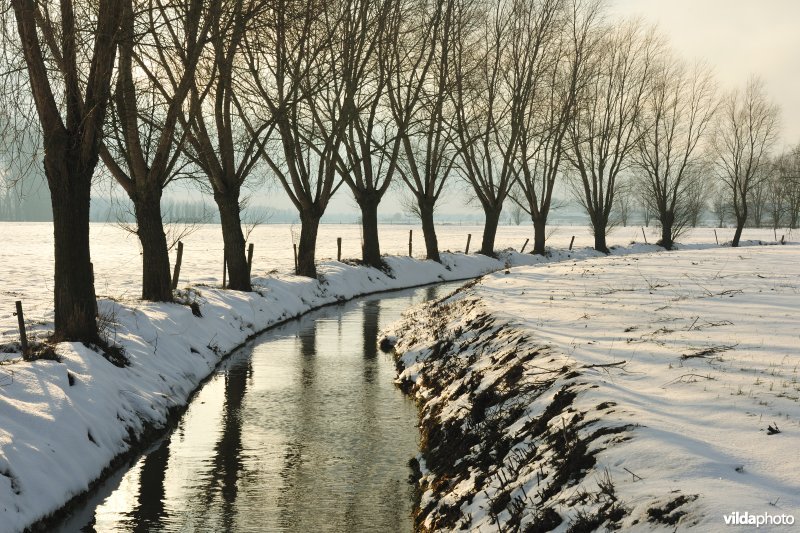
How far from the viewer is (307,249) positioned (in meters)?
24.9

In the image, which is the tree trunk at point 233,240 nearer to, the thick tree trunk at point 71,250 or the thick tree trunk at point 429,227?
the thick tree trunk at point 71,250

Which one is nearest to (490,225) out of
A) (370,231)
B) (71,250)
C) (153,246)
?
(370,231)

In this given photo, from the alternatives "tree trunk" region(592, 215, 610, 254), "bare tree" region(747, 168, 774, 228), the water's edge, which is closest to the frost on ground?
the water's edge

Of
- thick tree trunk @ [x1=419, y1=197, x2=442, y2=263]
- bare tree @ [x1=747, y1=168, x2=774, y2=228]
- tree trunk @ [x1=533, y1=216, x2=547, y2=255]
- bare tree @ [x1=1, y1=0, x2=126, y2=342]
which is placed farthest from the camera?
bare tree @ [x1=747, y1=168, x2=774, y2=228]

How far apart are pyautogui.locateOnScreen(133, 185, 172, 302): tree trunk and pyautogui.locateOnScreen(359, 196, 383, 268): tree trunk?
15229mm

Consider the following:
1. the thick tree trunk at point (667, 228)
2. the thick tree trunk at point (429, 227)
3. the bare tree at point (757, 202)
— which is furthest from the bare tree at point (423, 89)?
the bare tree at point (757, 202)

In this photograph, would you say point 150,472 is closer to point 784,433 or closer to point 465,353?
point 465,353

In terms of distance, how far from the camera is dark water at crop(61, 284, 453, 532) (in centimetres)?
664

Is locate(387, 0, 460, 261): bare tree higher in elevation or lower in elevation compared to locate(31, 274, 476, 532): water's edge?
higher

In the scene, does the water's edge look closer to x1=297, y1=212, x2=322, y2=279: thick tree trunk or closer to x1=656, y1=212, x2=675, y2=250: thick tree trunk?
x1=297, y1=212, x2=322, y2=279: thick tree trunk

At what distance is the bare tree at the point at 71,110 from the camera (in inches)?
360

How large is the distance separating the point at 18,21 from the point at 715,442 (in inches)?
369

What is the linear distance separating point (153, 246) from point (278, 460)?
866cm

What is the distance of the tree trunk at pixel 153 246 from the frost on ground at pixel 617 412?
6074mm
